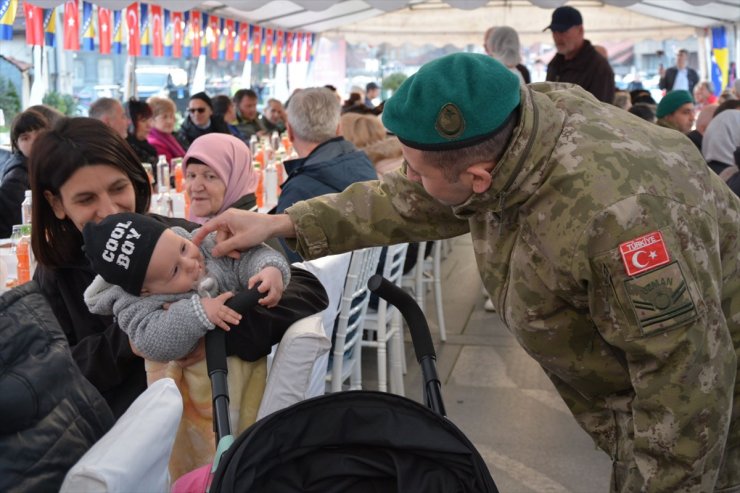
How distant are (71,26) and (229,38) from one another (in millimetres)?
5560

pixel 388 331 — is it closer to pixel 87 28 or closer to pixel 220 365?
pixel 220 365

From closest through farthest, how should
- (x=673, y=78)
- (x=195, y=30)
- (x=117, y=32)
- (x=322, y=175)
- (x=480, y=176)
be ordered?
(x=480, y=176), (x=322, y=175), (x=117, y=32), (x=195, y=30), (x=673, y=78)

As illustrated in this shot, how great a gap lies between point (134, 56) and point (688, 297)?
33.6 ft

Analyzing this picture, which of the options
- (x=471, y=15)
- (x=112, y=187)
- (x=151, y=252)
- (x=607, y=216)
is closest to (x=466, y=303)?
(x=112, y=187)

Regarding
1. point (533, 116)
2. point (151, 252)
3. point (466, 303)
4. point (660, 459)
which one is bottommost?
point (466, 303)

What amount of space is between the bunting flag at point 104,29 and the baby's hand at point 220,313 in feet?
27.3

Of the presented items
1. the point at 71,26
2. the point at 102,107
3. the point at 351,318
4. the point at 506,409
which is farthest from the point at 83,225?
the point at 71,26

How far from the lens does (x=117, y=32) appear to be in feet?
32.9

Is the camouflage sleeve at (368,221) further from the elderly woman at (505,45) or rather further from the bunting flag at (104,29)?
the bunting flag at (104,29)

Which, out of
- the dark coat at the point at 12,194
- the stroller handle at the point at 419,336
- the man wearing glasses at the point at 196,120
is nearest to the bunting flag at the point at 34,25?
the man wearing glasses at the point at 196,120

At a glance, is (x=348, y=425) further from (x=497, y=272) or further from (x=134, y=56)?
(x=134, y=56)

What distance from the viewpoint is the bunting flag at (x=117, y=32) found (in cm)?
995

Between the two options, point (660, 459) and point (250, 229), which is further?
point (250, 229)

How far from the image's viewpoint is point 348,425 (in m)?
1.58
